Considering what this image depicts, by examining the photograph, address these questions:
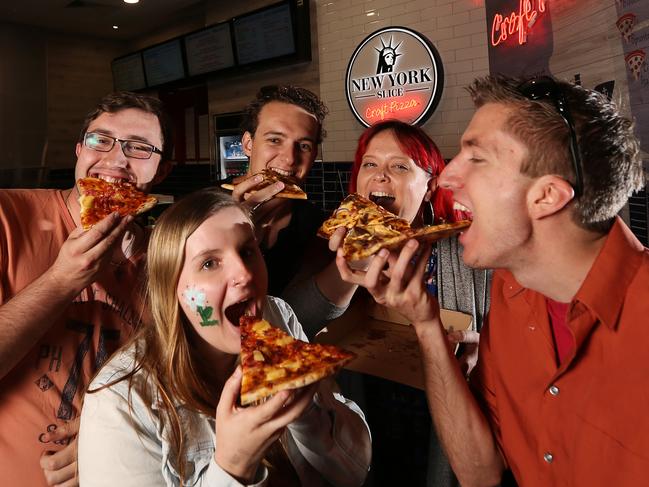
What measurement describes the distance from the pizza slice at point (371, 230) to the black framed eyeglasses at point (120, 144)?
988 millimetres


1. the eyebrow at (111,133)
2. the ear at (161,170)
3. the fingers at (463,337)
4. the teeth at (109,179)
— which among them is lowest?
A: the fingers at (463,337)

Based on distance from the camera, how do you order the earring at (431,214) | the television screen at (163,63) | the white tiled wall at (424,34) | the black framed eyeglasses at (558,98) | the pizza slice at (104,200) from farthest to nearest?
the television screen at (163,63) < the white tiled wall at (424,34) < the earring at (431,214) < the pizza slice at (104,200) < the black framed eyeglasses at (558,98)

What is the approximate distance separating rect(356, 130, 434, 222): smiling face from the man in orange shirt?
1.15 metres

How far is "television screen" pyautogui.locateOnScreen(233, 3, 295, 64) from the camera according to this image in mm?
6098

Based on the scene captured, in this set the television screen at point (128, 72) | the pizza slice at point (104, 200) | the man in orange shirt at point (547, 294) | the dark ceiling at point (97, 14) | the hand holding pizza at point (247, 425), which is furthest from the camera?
the television screen at point (128, 72)

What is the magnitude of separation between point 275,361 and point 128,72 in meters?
9.11

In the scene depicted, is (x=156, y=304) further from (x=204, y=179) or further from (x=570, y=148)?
(x=204, y=179)

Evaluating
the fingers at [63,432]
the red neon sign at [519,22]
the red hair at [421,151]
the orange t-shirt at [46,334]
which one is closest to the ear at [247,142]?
the red hair at [421,151]

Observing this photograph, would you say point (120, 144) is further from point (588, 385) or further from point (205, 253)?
point (588, 385)

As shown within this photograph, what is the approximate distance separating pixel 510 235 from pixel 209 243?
1094mm

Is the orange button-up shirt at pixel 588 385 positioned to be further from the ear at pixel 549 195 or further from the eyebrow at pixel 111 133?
the eyebrow at pixel 111 133

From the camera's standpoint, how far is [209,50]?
7309mm

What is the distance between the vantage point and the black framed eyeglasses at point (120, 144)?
2186mm

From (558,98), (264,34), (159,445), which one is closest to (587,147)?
(558,98)
